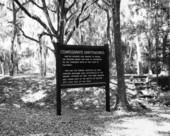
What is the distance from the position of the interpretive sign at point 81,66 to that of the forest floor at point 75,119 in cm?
127

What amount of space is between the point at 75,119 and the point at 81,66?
7.31ft

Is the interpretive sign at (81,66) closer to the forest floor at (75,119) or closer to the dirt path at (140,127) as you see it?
the forest floor at (75,119)

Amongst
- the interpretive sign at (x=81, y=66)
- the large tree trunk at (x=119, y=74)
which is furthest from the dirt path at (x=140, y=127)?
the interpretive sign at (x=81, y=66)

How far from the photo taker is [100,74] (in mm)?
8820

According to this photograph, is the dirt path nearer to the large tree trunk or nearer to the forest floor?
the forest floor

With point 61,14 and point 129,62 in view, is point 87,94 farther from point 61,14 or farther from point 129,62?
point 129,62

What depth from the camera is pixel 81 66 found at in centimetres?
838

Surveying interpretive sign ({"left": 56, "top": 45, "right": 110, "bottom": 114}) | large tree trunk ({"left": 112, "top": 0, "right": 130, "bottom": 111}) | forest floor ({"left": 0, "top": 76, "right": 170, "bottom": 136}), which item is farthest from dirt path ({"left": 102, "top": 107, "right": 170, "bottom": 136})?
interpretive sign ({"left": 56, "top": 45, "right": 110, "bottom": 114})

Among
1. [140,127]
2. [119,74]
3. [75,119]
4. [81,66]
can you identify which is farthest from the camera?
[119,74]

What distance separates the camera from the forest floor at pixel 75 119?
211 inches

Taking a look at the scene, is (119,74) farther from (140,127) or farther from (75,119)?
(140,127)

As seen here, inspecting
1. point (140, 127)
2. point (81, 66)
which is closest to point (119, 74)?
point (81, 66)

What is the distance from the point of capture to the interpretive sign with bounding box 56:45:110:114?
8023 mm

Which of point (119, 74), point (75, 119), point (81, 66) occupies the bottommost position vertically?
point (75, 119)
